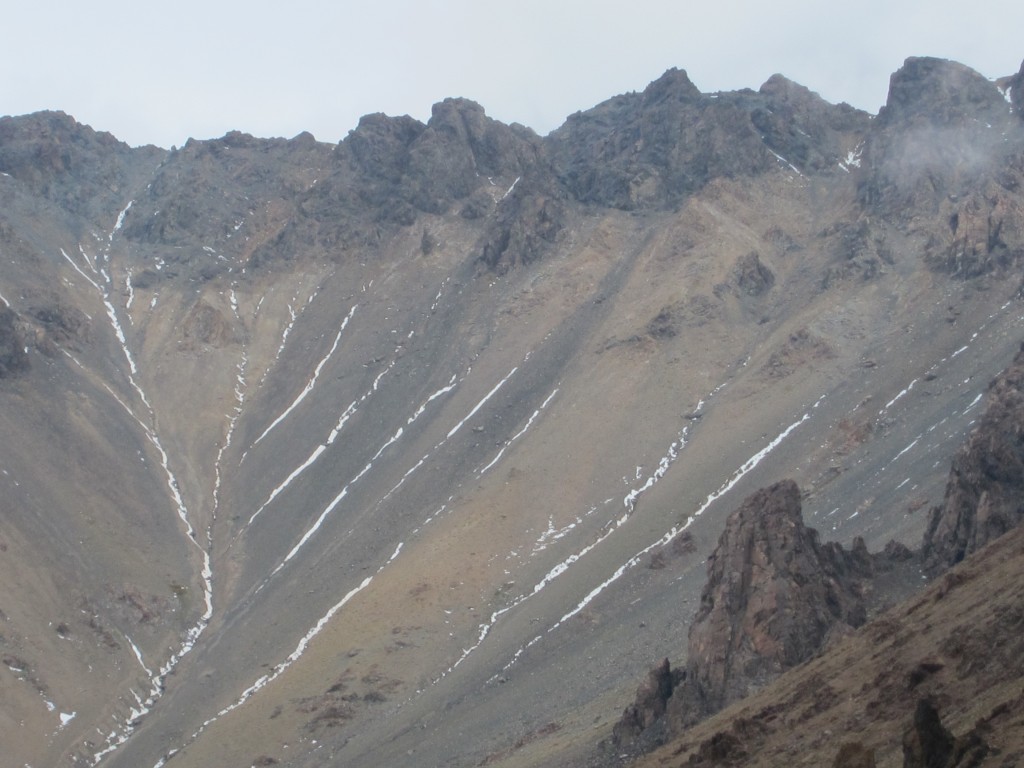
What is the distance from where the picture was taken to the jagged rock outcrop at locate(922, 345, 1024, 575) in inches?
2881

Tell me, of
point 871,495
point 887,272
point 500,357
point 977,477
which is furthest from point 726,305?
point 977,477

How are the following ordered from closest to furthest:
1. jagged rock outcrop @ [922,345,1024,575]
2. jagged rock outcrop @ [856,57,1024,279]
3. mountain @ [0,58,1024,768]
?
jagged rock outcrop @ [922,345,1024,575] → mountain @ [0,58,1024,768] → jagged rock outcrop @ [856,57,1024,279]

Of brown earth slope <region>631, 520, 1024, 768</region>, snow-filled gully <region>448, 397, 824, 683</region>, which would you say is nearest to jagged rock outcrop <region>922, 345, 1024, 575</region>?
brown earth slope <region>631, 520, 1024, 768</region>

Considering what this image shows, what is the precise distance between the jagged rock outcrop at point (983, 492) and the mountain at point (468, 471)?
1521 centimetres

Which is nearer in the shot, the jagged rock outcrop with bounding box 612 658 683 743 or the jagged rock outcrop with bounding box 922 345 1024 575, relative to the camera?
the jagged rock outcrop with bounding box 612 658 683 743

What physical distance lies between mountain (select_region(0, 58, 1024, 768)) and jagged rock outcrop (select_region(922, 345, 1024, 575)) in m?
15.2

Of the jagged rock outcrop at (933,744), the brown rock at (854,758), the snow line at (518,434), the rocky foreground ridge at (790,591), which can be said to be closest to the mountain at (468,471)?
the snow line at (518,434)

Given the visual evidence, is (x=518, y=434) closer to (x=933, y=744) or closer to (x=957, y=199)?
(x=957, y=199)

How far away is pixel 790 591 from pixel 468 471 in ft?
259

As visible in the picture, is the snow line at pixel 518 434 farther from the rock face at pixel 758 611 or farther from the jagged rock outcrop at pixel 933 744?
the jagged rock outcrop at pixel 933 744

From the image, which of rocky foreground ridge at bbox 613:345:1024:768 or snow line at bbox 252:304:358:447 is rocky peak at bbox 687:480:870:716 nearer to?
rocky foreground ridge at bbox 613:345:1024:768

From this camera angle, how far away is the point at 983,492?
75688 mm

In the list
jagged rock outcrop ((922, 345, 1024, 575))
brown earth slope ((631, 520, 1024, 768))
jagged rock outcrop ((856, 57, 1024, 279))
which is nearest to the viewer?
brown earth slope ((631, 520, 1024, 768))

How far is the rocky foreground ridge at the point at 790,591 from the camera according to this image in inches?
2194
